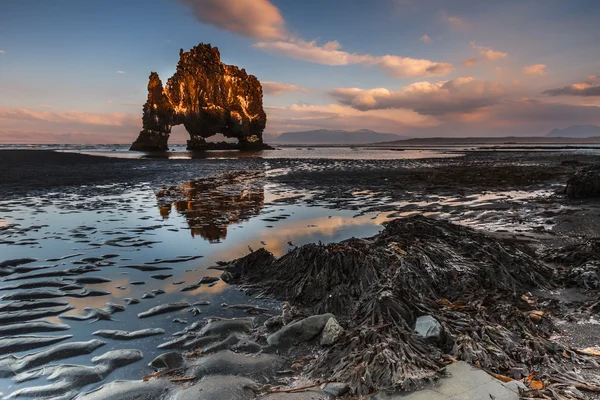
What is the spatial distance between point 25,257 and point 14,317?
2342 mm

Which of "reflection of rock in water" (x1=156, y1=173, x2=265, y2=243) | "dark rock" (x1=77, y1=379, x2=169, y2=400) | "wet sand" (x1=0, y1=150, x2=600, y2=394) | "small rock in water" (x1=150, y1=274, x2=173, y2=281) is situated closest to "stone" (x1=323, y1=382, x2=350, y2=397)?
"dark rock" (x1=77, y1=379, x2=169, y2=400)

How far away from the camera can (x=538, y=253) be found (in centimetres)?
509

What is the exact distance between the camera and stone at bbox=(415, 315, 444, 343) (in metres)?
2.74

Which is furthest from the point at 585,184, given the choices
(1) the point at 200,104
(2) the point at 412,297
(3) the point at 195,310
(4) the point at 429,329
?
(1) the point at 200,104

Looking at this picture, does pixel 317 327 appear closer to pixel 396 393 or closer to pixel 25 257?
pixel 396 393

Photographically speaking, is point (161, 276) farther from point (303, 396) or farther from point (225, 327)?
point (303, 396)

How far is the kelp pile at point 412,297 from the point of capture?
246cm

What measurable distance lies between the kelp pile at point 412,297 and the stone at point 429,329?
51 mm

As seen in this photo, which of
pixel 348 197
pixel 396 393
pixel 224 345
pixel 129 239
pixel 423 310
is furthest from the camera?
pixel 348 197

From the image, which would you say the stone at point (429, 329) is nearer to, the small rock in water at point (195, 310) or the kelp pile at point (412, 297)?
the kelp pile at point (412, 297)

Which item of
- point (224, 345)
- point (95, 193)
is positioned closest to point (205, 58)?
point (95, 193)

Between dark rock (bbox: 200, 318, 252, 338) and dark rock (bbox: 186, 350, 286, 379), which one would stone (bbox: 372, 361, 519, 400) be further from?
dark rock (bbox: 200, 318, 252, 338)

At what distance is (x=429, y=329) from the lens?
9.19 feet

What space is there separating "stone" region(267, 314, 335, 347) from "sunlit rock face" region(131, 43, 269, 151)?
7242 centimetres
